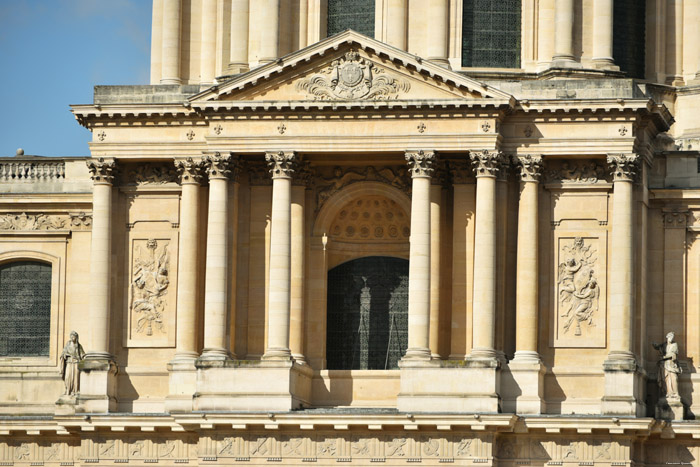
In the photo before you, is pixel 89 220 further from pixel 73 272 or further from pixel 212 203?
pixel 212 203

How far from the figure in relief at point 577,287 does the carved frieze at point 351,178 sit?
5345 millimetres

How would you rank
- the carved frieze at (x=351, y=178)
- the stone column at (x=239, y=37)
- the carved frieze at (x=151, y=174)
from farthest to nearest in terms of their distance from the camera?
the stone column at (x=239, y=37) < the carved frieze at (x=151, y=174) < the carved frieze at (x=351, y=178)

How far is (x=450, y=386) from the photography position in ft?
179

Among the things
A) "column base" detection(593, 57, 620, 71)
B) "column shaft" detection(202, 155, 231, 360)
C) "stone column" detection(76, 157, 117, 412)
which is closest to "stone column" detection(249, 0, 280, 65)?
"column shaft" detection(202, 155, 231, 360)

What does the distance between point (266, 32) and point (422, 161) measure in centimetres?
934

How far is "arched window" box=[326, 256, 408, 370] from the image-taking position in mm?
58438

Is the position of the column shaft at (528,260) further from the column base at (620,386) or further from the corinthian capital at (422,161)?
the corinthian capital at (422,161)

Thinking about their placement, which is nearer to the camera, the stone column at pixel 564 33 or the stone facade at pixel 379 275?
the stone facade at pixel 379 275

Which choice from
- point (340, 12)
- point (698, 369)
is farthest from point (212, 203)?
point (698, 369)

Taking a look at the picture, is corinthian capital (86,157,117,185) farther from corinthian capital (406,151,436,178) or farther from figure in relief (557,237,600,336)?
figure in relief (557,237,600,336)

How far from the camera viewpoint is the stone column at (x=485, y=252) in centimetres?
5544

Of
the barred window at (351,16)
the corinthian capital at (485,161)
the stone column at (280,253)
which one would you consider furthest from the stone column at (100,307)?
the corinthian capital at (485,161)

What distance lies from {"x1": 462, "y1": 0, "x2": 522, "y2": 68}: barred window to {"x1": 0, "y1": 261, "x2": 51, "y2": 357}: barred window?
49.9ft

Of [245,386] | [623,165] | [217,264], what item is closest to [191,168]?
[217,264]
